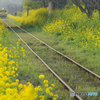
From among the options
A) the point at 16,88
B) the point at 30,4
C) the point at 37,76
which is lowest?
the point at 37,76

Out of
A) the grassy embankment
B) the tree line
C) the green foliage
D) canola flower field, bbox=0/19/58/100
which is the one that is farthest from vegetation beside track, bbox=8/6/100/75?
the green foliage

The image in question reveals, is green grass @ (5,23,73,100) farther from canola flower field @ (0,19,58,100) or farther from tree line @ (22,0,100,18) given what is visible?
tree line @ (22,0,100,18)

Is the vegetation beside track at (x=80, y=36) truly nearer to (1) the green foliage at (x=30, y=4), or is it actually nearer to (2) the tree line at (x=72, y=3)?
(2) the tree line at (x=72, y=3)

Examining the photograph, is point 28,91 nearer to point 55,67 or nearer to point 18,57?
point 55,67

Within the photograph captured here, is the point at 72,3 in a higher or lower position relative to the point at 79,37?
higher

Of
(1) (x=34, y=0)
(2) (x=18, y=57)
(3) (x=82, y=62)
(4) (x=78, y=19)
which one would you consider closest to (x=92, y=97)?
(3) (x=82, y=62)

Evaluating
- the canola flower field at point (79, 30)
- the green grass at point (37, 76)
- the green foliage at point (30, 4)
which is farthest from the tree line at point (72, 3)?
the green grass at point (37, 76)

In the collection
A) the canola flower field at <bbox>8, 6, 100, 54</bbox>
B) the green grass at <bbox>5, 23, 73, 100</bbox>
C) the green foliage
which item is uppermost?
the green foliage

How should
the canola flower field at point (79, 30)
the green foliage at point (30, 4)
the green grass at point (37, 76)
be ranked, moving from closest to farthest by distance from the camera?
the green grass at point (37, 76)
the canola flower field at point (79, 30)
the green foliage at point (30, 4)

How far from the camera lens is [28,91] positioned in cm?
188

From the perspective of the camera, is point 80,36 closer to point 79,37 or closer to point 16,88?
point 79,37

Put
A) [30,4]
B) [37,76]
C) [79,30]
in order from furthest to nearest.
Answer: [30,4]
[79,30]
[37,76]

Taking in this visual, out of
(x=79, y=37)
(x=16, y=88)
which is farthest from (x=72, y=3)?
(x=16, y=88)

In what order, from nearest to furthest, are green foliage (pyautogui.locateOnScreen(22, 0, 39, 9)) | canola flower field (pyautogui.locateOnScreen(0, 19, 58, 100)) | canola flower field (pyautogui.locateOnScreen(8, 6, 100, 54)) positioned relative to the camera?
canola flower field (pyautogui.locateOnScreen(0, 19, 58, 100)) < canola flower field (pyautogui.locateOnScreen(8, 6, 100, 54)) < green foliage (pyautogui.locateOnScreen(22, 0, 39, 9))
